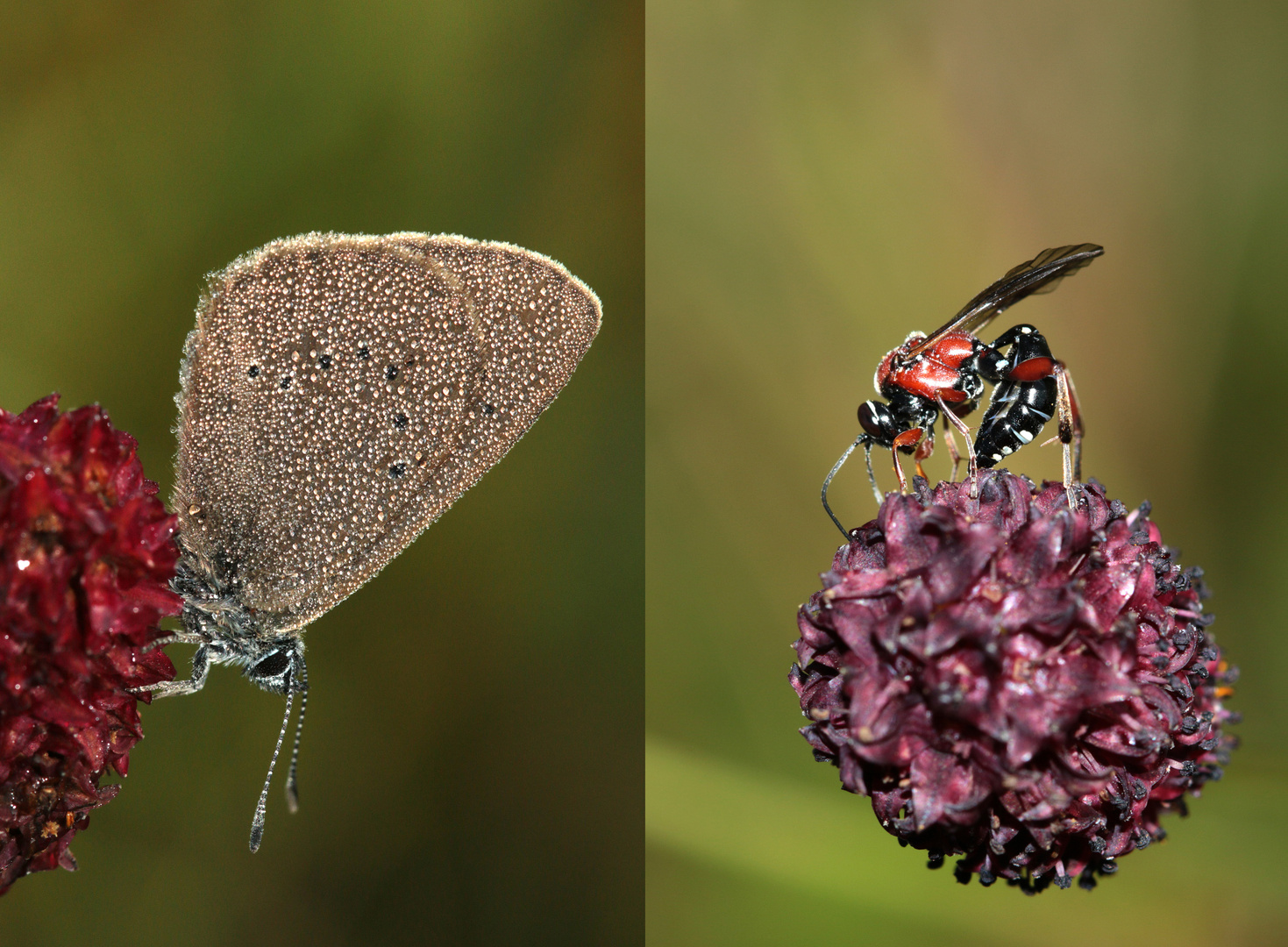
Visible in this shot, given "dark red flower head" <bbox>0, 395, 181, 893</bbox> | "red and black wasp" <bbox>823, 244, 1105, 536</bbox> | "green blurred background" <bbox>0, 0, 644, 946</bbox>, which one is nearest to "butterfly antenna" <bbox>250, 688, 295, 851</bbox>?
"green blurred background" <bbox>0, 0, 644, 946</bbox>

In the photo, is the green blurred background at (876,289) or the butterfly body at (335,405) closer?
the butterfly body at (335,405)

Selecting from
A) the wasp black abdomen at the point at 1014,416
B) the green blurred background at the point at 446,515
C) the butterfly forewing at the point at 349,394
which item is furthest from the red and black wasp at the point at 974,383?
the green blurred background at the point at 446,515

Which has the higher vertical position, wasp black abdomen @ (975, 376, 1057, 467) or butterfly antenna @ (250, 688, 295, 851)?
wasp black abdomen @ (975, 376, 1057, 467)

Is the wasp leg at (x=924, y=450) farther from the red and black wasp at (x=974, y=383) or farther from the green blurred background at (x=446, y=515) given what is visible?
the green blurred background at (x=446, y=515)

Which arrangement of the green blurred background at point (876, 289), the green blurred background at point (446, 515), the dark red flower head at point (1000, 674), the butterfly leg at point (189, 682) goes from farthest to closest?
the green blurred background at point (876, 289)
the green blurred background at point (446, 515)
the butterfly leg at point (189, 682)
the dark red flower head at point (1000, 674)

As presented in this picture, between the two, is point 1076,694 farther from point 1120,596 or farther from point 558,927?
point 558,927

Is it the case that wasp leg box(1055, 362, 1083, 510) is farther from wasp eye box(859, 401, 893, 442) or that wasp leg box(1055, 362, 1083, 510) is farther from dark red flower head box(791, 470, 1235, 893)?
wasp eye box(859, 401, 893, 442)

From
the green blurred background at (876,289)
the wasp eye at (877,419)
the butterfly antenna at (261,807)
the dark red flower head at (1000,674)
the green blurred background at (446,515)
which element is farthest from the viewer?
the green blurred background at (876,289)

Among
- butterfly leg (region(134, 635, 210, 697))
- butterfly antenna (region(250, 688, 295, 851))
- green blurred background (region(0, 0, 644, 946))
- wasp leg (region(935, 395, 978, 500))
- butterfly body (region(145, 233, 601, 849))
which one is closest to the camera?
wasp leg (region(935, 395, 978, 500))
